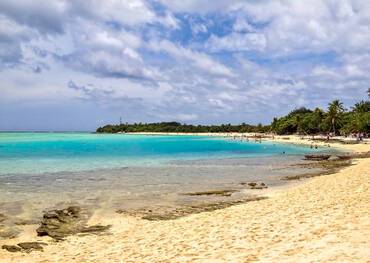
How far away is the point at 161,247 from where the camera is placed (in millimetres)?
14547

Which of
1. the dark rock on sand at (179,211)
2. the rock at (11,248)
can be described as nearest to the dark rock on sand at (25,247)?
the rock at (11,248)

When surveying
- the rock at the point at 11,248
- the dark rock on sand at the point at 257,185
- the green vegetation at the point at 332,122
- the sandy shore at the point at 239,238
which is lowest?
the rock at the point at 11,248

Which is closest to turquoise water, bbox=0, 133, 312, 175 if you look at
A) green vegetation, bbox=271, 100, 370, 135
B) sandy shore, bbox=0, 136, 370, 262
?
green vegetation, bbox=271, 100, 370, 135

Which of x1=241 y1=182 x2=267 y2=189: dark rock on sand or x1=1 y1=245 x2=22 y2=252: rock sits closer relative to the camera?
x1=1 y1=245 x2=22 y2=252: rock

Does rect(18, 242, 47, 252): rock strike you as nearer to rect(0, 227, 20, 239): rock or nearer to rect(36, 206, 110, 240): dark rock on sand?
rect(36, 206, 110, 240): dark rock on sand

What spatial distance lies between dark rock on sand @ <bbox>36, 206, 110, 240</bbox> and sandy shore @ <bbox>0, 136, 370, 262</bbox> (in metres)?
0.55

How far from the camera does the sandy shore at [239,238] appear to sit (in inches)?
474

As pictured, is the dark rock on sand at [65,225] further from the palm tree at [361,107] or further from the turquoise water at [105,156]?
the palm tree at [361,107]

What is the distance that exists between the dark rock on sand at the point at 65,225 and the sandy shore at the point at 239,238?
0.55 meters

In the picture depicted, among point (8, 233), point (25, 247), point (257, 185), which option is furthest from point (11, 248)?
point (257, 185)

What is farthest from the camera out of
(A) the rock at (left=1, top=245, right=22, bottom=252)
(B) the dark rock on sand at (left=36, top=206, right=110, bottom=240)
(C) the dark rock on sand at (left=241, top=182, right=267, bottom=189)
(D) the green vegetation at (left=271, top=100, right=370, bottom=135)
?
(D) the green vegetation at (left=271, top=100, right=370, bottom=135)

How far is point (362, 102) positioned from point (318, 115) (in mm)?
17376

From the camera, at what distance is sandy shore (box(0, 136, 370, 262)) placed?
39.5ft

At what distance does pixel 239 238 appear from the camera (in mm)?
14508
